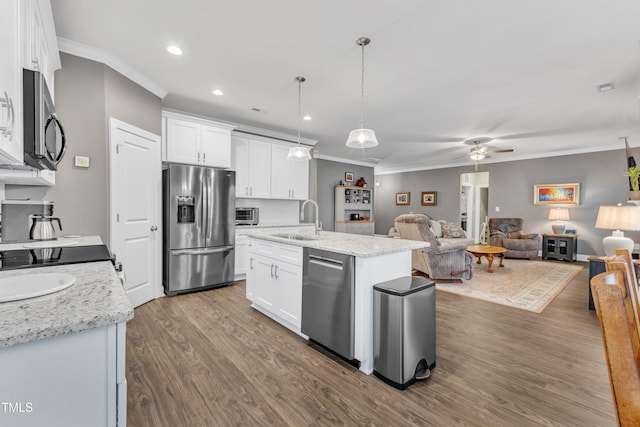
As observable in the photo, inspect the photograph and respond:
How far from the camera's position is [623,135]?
538cm

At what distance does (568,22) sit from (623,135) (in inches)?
193

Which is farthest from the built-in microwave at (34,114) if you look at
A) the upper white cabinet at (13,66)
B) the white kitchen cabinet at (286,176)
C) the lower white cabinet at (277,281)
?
the white kitchen cabinet at (286,176)

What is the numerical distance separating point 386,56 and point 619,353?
280 centimetres

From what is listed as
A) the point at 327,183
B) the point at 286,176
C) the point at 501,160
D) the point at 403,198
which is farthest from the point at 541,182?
the point at 286,176

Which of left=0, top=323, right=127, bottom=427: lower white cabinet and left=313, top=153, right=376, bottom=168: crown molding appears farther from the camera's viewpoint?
left=313, top=153, right=376, bottom=168: crown molding

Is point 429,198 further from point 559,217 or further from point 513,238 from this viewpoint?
point 559,217

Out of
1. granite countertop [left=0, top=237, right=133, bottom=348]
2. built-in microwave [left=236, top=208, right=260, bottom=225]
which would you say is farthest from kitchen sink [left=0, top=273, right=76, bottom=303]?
built-in microwave [left=236, top=208, right=260, bottom=225]

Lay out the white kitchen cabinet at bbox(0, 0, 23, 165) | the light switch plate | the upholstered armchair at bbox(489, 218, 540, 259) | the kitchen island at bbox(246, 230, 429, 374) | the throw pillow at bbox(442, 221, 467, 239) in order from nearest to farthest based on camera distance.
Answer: the white kitchen cabinet at bbox(0, 0, 23, 165) → the kitchen island at bbox(246, 230, 429, 374) → the light switch plate → the throw pillow at bbox(442, 221, 467, 239) → the upholstered armchair at bbox(489, 218, 540, 259)

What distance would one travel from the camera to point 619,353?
70 centimetres

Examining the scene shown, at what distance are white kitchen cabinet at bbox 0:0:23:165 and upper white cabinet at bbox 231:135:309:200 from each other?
11.9 feet

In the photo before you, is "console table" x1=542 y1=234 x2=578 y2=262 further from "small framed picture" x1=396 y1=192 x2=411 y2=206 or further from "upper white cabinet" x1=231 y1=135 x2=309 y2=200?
"upper white cabinet" x1=231 y1=135 x2=309 y2=200

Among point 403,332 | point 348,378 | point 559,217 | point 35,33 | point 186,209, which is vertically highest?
point 35,33

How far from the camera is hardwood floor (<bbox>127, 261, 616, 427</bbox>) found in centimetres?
165

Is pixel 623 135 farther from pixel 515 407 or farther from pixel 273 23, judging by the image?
pixel 273 23
